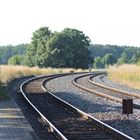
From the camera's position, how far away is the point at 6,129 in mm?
14641

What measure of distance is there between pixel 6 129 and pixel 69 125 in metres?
2.42

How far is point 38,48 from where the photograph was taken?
119 metres

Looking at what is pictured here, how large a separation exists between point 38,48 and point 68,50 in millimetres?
13382

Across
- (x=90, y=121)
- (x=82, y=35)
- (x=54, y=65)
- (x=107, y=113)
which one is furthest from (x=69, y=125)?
(x=82, y=35)

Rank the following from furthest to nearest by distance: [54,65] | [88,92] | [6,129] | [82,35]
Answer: [82,35] → [54,65] → [88,92] → [6,129]

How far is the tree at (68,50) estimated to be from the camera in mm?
106312

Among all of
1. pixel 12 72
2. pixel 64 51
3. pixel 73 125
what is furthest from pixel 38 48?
pixel 73 125

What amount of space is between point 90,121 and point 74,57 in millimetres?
90434

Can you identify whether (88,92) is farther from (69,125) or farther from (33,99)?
(69,125)

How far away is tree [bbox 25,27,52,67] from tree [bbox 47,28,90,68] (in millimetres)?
2633

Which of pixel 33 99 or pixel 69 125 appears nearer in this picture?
pixel 69 125

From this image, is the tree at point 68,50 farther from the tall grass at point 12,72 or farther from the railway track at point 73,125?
the railway track at point 73,125

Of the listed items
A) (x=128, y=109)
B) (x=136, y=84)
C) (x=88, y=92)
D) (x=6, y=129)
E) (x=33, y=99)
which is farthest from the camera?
(x=136, y=84)

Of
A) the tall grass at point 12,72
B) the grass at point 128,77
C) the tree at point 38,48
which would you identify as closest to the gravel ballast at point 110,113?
the grass at point 128,77
